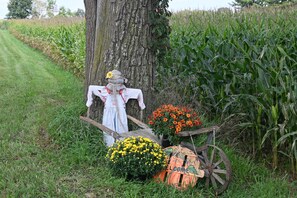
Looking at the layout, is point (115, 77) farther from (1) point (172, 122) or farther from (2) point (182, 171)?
(2) point (182, 171)

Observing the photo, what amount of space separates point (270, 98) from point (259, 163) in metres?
0.90

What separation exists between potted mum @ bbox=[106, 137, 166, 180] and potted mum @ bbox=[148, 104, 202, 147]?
333 mm

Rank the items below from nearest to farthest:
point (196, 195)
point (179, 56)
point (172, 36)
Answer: point (196, 195) < point (179, 56) < point (172, 36)

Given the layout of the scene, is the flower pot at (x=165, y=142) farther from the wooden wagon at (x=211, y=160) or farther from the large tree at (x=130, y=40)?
the large tree at (x=130, y=40)

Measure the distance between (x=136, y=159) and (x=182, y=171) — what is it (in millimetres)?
483

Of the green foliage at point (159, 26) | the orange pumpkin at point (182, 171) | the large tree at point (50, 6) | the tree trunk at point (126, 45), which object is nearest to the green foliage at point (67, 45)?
the tree trunk at point (126, 45)

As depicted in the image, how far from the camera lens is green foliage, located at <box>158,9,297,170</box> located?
13.8 ft

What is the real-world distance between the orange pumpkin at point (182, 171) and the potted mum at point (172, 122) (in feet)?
0.87

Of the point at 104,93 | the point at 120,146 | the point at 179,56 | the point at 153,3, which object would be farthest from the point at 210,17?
the point at 120,146

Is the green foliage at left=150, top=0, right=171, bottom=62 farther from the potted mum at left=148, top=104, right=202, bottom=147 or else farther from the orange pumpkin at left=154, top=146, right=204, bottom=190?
the orange pumpkin at left=154, top=146, right=204, bottom=190

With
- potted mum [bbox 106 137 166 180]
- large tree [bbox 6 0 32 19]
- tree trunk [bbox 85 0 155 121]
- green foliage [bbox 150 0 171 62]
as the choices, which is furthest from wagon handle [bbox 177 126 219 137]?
large tree [bbox 6 0 32 19]

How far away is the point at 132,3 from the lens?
4.77m

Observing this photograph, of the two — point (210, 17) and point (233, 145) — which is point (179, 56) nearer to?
point (233, 145)

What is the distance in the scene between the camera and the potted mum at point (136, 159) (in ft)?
12.4
